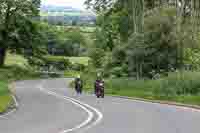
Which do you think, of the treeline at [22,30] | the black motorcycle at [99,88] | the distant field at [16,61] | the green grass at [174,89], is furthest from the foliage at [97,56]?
the black motorcycle at [99,88]

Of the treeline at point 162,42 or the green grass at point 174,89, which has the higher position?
the treeline at point 162,42

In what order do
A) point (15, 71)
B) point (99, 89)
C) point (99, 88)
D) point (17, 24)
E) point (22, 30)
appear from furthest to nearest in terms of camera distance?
point (22, 30)
point (17, 24)
point (15, 71)
point (99, 89)
point (99, 88)

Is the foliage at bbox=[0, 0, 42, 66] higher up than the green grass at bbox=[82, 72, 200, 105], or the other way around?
the foliage at bbox=[0, 0, 42, 66]

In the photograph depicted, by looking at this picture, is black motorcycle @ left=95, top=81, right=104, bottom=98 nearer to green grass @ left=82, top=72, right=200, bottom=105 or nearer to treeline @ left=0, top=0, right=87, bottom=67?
green grass @ left=82, top=72, right=200, bottom=105

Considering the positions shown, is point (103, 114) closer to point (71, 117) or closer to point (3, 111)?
point (71, 117)

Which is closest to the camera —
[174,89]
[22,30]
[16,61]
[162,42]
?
Result: [174,89]

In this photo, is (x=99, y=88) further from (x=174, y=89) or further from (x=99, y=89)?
(x=174, y=89)

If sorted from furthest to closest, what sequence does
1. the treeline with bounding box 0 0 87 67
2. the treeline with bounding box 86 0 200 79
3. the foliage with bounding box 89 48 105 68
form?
the treeline with bounding box 0 0 87 67 < the foliage with bounding box 89 48 105 68 < the treeline with bounding box 86 0 200 79

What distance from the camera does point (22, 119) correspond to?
2361 cm

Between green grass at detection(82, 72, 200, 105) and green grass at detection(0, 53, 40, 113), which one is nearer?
green grass at detection(82, 72, 200, 105)

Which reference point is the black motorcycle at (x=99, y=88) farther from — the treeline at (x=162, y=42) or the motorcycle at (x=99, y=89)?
the treeline at (x=162, y=42)

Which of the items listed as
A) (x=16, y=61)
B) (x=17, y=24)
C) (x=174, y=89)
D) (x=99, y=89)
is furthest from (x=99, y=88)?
(x=16, y=61)

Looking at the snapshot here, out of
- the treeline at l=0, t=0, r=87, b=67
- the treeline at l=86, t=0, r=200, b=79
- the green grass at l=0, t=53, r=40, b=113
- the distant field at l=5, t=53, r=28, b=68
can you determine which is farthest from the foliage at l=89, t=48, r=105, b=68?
the distant field at l=5, t=53, r=28, b=68

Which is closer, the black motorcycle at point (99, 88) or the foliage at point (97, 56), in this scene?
the black motorcycle at point (99, 88)
